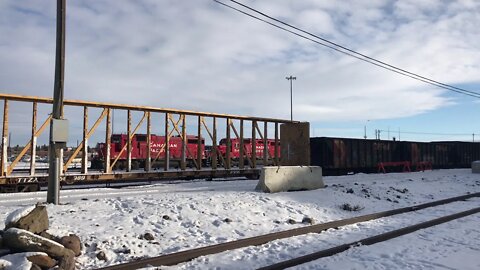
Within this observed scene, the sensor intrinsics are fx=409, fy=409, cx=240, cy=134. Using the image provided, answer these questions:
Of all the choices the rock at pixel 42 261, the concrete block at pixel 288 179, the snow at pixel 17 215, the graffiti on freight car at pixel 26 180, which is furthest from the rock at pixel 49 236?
the concrete block at pixel 288 179

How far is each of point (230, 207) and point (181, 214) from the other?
1.82 meters

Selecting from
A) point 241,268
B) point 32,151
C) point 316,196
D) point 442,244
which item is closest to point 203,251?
point 241,268

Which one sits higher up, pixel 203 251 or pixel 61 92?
pixel 61 92

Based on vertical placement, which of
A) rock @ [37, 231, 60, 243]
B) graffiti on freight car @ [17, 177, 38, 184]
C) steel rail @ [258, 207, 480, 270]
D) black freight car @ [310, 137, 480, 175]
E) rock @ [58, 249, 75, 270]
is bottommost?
steel rail @ [258, 207, 480, 270]

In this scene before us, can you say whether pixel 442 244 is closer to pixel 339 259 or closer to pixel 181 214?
pixel 339 259

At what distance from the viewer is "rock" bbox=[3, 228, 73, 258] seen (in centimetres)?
650

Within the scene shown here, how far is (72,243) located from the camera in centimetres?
712

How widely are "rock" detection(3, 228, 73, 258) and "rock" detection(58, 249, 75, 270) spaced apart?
0.25 feet

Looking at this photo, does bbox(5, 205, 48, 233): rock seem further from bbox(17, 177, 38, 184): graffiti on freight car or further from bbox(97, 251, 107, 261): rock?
bbox(17, 177, 38, 184): graffiti on freight car

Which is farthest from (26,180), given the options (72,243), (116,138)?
(116,138)

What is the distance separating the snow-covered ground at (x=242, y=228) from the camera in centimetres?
735

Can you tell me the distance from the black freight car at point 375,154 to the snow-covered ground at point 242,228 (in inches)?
539

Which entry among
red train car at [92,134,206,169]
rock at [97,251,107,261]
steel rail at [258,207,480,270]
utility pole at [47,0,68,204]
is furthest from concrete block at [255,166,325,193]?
red train car at [92,134,206,169]

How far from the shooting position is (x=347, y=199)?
15.0 metres
